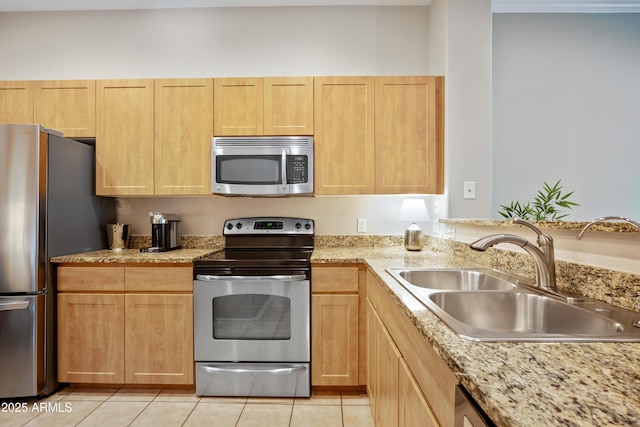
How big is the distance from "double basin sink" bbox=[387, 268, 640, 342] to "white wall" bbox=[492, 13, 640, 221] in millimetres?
1600

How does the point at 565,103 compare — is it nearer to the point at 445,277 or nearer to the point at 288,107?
the point at 445,277

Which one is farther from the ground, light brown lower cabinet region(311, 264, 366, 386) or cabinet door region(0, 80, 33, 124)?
cabinet door region(0, 80, 33, 124)

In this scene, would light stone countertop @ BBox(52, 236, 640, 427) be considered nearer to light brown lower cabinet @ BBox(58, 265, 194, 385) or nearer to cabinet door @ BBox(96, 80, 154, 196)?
light brown lower cabinet @ BBox(58, 265, 194, 385)

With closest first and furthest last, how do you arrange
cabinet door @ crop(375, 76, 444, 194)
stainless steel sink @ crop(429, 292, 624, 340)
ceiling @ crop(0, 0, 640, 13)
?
1. stainless steel sink @ crop(429, 292, 624, 340)
2. cabinet door @ crop(375, 76, 444, 194)
3. ceiling @ crop(0, 0, 640, 13)

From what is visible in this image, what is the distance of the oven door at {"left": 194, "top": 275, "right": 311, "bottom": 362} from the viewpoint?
2.04 metres

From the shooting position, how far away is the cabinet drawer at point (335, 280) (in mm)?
2080

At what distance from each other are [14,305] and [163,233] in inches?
35.3

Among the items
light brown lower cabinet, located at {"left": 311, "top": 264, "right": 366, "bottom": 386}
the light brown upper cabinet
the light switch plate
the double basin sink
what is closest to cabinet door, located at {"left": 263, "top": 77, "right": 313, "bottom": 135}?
the light brown upper cabinet

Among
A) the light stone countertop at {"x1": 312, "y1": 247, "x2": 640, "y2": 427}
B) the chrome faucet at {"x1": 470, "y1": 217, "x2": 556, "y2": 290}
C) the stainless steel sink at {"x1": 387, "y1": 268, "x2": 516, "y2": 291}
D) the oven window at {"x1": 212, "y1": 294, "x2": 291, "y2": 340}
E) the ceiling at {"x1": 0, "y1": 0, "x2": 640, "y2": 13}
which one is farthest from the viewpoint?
the ceiling at {"x1": 0, "y1": 0, "x2": 640, "y2": 13}

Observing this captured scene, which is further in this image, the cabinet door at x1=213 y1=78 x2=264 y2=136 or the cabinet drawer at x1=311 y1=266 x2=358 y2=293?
the cabinet door at x1=213 y1=78 x2=264 y2=136

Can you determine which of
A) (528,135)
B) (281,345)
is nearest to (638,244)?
(281,345)

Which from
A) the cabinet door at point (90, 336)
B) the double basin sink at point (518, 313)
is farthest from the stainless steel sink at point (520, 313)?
the cabinet door at point (90, 336)

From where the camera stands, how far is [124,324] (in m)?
2.09

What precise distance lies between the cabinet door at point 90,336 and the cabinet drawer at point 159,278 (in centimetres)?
14
